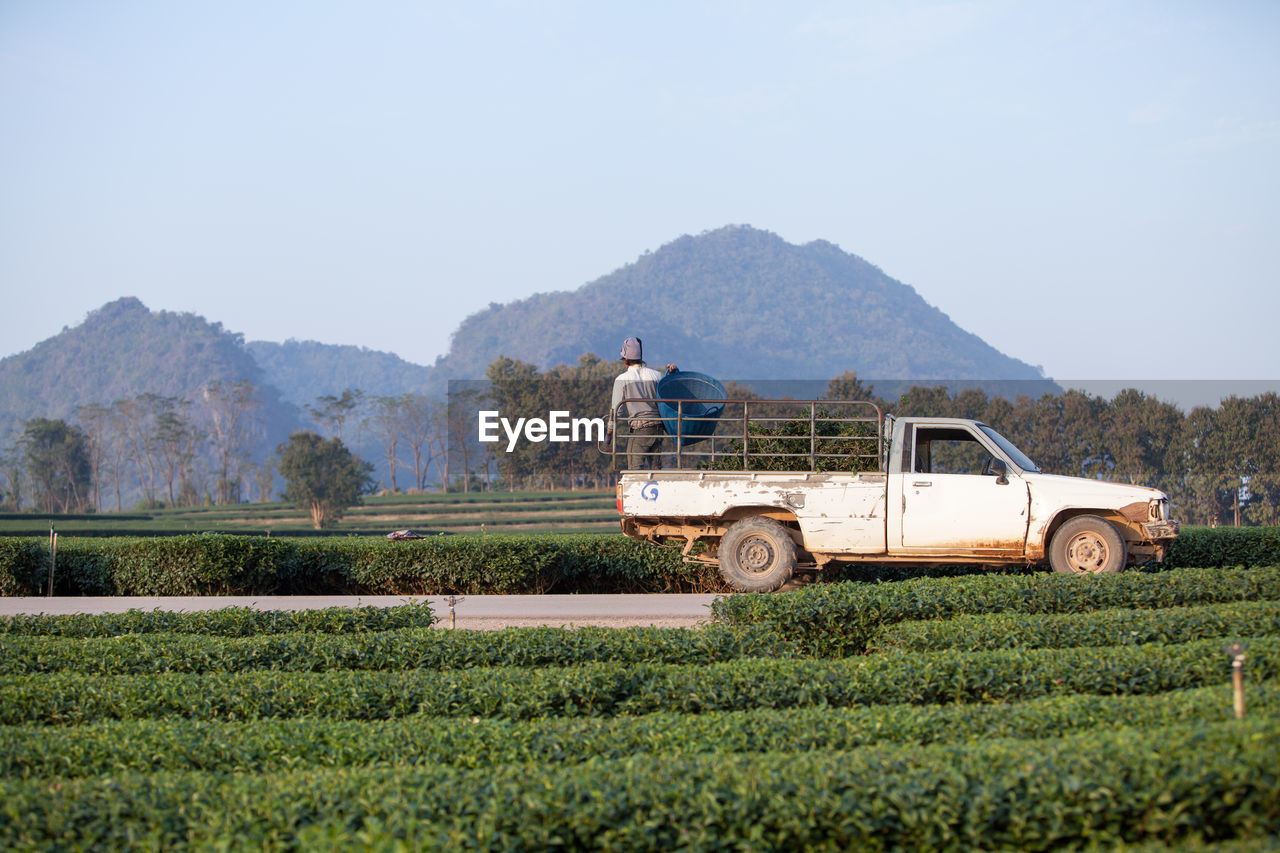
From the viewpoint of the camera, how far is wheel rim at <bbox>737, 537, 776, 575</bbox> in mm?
10555

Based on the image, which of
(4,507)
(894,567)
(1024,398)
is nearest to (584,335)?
(4,507)

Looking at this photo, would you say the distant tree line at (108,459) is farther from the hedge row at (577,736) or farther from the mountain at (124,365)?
the hedge row at (577,736)

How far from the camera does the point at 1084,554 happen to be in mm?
9945

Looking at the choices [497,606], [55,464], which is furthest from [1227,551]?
[55,464]

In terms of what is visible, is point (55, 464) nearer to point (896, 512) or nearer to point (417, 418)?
point (417, 418)

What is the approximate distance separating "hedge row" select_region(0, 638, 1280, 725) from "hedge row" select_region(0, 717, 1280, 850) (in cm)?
173

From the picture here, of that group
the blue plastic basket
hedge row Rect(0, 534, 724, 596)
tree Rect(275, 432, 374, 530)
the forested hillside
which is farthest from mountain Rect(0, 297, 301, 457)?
the blue plastic basket

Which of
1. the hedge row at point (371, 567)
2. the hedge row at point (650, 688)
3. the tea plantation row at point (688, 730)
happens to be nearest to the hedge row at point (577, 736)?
the tea plantation row at point (688, 730)

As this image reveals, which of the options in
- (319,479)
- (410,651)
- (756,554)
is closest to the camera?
(410,651)

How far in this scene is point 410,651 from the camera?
285 inches

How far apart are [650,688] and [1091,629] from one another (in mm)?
3434

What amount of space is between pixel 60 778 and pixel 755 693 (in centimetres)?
373

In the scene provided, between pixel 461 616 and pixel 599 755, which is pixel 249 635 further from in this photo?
pixel 599 755

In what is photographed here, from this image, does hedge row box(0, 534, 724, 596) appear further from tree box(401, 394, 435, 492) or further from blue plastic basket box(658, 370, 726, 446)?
tree box(401, 394, 435, 492)
